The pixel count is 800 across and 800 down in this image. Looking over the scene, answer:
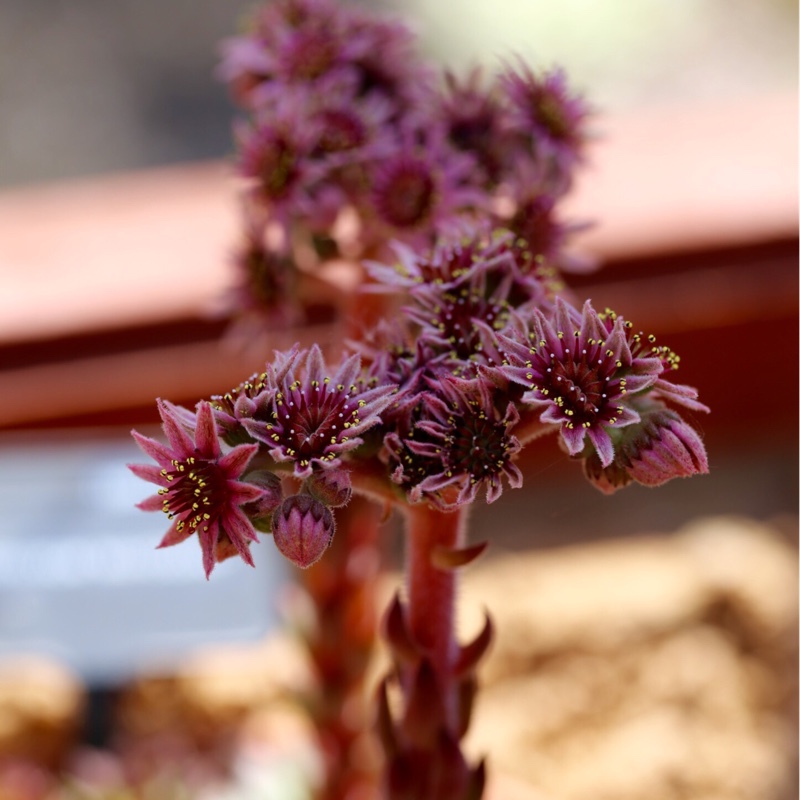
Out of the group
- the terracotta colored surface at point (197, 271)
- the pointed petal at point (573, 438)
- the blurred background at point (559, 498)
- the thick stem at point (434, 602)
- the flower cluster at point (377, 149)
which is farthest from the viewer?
the terracotta colored surface at point (197, 271)

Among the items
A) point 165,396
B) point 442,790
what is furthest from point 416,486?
point 165,396

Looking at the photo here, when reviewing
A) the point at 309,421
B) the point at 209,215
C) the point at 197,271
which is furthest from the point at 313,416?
the point at 209,215

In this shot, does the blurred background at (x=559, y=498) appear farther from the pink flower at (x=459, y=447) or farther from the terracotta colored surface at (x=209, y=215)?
the pink flower at (x=459, y=447)

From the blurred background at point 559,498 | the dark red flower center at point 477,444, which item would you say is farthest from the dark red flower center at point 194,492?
the blurred background at point 559,498

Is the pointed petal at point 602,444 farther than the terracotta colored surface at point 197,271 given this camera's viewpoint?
No

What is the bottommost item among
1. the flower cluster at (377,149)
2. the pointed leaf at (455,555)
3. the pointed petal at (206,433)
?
the pointed leaf at (455,555)

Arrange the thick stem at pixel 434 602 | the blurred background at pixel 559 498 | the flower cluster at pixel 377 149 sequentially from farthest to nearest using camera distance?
1. the blurred background at pixel 559 498
2. the flower cluster at pixel 377 149
3. the thick stem at pixel 434 602

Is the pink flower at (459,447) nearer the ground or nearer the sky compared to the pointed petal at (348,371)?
nearer the ground

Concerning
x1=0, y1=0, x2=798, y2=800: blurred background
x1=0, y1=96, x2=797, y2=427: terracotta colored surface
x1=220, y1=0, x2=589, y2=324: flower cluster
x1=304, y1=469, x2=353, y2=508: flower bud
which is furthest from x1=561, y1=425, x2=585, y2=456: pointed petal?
x1=0, y1=96, x2=797, y2=427: terracotta colored surface
